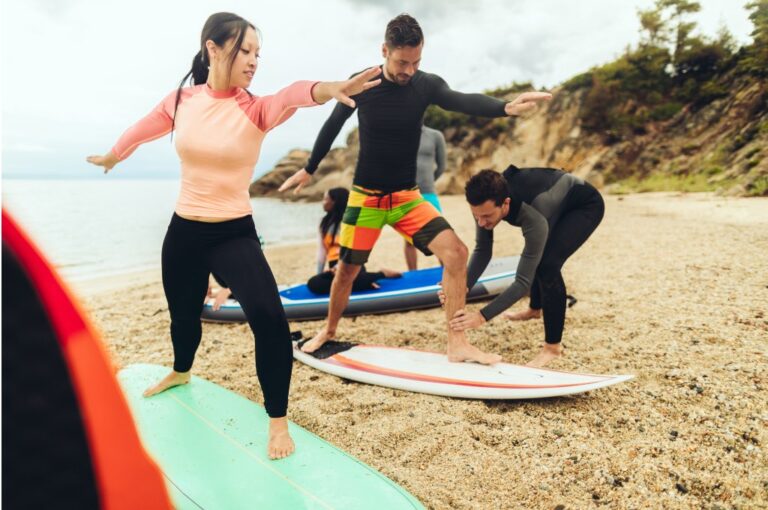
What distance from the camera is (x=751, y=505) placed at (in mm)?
1873

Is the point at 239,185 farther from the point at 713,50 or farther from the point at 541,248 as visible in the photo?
the point at 713,50

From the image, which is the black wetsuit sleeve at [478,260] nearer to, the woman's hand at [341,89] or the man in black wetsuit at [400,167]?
the man in black wetsuit at [400,167]

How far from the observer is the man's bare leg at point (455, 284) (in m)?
3.23

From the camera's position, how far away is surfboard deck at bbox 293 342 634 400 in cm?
277

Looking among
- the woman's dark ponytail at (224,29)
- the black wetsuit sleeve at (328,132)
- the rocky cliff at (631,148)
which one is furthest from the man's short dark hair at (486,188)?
the rocky cliff at (631,148)

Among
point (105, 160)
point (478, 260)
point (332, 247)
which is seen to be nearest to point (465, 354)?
point (478, 260)

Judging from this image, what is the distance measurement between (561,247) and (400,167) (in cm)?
124

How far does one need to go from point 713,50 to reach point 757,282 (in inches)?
558

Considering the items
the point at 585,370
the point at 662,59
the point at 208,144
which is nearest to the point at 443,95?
the point at 208,144

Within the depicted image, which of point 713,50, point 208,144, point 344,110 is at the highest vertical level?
point 713,50

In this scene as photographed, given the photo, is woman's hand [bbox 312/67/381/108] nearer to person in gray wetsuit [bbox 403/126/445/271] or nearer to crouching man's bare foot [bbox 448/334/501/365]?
crouching man's bare foot [bbox 448/334/501/365]

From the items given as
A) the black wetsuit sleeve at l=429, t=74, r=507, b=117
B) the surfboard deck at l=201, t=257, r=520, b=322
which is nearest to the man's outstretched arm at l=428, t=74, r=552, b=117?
the black wetsuit sleeve at l=429, t=74, r=507, b=117

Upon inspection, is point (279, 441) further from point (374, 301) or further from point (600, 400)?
point (374, 301)

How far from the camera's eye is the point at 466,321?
122 inches
